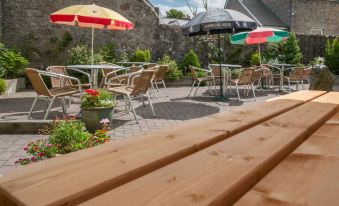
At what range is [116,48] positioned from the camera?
469 inches

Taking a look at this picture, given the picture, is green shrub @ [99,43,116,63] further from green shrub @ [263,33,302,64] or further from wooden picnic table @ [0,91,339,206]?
wooden picnic table @ [0,91,339,206]

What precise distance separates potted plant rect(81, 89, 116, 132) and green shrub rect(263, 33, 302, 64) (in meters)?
10.0

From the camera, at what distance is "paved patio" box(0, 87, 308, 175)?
147 inches

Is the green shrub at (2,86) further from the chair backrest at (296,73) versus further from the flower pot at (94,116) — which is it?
the chair backrest at (296,73)

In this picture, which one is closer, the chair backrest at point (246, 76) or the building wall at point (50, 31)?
the chair backrest at point (246, 76)

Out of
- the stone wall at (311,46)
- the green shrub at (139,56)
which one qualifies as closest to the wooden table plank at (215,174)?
the green shrub at (139,56)

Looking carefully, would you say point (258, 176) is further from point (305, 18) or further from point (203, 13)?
point (305, 18)

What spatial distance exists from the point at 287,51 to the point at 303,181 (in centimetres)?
1316

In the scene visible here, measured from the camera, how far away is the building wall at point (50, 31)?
35.4 feet

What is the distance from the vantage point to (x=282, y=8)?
896 inches

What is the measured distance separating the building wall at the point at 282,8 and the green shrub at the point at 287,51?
10.2 metres

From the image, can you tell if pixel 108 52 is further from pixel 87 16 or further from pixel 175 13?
pixel 175 13

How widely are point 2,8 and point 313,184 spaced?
1196 cm

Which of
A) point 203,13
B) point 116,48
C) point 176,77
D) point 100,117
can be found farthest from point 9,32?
point 100,117
